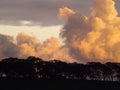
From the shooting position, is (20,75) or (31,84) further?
(20,75)

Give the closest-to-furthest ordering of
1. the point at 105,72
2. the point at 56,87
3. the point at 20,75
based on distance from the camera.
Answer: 1. the point at 56,87
2. the point at 20,75
3. the point at 105,72

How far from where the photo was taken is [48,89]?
4815 inches

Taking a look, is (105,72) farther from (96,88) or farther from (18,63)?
(96,88)

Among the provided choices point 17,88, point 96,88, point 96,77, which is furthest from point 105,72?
point 17,88

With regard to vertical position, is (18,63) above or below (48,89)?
above

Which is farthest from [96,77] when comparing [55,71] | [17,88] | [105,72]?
[17,88]

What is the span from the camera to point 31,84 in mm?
129875

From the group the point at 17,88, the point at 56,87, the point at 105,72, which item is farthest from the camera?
the point at 105,72

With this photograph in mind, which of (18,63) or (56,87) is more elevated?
(18,63)

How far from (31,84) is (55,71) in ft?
152

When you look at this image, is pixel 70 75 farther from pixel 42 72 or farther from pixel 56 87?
pixel 56 87

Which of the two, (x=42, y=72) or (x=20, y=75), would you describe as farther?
(x=42, y=72)

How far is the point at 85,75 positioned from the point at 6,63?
30.1m

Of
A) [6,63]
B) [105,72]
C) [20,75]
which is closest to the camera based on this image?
[20,75]
